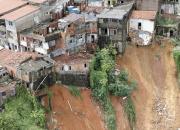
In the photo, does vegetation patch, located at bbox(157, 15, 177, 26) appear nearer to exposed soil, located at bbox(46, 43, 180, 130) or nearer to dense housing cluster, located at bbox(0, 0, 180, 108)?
dense housing cluster, located at bbox(0, 0, 180, 108)

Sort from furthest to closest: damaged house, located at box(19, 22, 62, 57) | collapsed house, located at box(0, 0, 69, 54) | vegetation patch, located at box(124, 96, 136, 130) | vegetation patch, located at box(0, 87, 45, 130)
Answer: collapsed house, located at box(0, 0, 69, 54) → damaged house, located at box(19, 22, 62, 57) → vegetation patch, located at box(124, 96, 136, 130) → vegetation patch, located at box(0, 87, 45, 130)

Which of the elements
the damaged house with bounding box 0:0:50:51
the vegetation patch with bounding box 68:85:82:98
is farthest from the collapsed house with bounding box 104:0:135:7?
the vegetation patch with bounding box 68:85:82:98

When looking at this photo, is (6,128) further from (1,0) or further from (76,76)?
(1,0)

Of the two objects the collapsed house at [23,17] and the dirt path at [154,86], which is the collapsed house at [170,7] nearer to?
the dirt path at [154,86]

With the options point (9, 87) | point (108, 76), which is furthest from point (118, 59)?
point (9, 87)

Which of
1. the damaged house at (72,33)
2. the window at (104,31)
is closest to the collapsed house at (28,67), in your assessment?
the damaged house at (72,33)

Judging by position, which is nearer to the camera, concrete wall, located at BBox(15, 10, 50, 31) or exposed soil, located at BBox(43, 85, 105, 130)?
exposed soil, located at BBox(43, 85, 105, 130)

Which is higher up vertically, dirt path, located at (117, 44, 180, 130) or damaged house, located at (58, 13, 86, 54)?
damaged house, located at (58, 13, 86, 54)

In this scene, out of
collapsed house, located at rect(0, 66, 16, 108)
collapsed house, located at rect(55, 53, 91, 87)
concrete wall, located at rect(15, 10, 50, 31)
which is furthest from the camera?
concrete wall, located at rect(15, 10, 50, 31)
